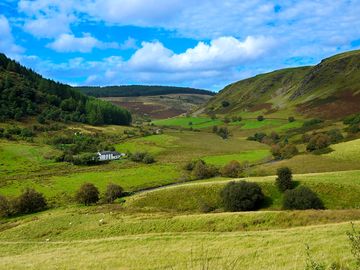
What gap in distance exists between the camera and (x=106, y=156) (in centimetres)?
13650

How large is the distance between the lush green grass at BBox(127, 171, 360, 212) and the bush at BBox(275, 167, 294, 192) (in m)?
1.24

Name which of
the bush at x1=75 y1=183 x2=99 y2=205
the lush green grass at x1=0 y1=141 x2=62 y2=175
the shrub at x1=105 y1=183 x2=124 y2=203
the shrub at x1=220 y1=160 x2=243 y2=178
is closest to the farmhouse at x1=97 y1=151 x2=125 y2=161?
the lush green grass at x1=0 y1=141 x2=62 y2=175

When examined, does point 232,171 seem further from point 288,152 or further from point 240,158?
point 240,158

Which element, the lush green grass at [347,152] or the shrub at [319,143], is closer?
the lush green grass at [347,152]

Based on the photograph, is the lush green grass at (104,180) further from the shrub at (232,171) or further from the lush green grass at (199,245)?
the lush green grass at (199,245)

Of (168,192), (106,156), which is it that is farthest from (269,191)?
(106,156)

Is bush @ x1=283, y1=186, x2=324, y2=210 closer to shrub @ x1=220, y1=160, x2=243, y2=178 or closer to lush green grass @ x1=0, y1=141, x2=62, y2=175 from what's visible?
shrub @ x1=220, y1=160, x2=243, y2=178

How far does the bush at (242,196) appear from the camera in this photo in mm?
62156

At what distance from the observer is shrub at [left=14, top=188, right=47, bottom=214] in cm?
7606

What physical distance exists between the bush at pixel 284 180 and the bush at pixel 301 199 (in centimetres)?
432

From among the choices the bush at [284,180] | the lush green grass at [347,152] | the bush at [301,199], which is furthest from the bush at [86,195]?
the lush green grass at [347,152]

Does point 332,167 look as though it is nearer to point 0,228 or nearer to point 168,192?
point 168,192

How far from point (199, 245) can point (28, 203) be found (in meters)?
57.5

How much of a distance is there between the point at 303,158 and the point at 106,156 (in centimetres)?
6947
